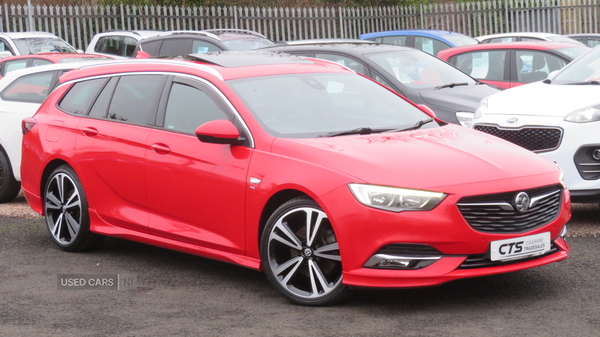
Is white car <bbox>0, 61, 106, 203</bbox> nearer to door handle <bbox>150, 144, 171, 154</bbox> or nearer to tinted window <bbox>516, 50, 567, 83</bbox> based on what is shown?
door handle <bbox>150, 144, 171, 154</bbox>

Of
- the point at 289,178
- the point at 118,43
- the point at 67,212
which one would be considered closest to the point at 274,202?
the point at 289,178

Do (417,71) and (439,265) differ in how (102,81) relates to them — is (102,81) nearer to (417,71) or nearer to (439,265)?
(439,265)

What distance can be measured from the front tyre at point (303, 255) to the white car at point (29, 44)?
13.2m

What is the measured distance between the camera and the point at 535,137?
7.53 m

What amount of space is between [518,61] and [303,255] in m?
8.09

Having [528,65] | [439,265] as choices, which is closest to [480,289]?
[439,265]

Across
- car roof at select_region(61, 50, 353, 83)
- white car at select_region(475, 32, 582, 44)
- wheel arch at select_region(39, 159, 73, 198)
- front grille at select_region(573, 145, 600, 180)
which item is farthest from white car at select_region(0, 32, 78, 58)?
front grille at select_region(573, 145, 600, 180)

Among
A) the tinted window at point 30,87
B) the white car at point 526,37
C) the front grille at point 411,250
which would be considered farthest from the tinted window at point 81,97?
the white car at point 526,37

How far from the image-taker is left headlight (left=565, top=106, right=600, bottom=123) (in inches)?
288

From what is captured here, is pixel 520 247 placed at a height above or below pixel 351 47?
below

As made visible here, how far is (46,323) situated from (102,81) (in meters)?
2.58

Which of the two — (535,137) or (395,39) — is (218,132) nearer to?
(535,137)

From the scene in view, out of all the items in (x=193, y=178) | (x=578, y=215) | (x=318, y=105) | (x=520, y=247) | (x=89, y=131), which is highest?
(x=318, y=105)

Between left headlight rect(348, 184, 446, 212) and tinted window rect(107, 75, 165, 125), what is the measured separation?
2164mm
